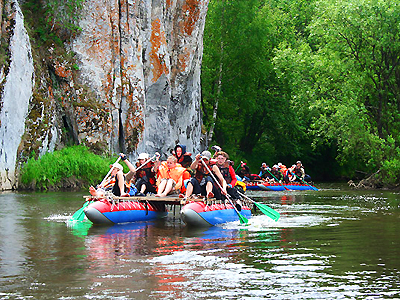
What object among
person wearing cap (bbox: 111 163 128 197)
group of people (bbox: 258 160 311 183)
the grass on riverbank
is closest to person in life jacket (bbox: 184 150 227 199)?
person wearing cap (bbox: 111 163 128 197)

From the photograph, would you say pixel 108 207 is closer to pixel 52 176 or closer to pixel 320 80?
pixel 52 176

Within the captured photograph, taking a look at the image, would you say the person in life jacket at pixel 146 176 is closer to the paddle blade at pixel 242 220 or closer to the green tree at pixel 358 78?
the paddle blade at pixel 242 220

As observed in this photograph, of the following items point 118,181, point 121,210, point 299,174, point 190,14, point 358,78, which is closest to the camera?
point 121,210

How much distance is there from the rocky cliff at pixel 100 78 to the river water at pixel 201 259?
11.1m

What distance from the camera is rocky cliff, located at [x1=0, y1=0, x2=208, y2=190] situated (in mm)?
25453

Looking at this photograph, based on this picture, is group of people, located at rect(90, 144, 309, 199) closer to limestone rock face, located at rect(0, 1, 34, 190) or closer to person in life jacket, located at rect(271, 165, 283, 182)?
limestone rock face, located at rect(0, 1, 34, 190)

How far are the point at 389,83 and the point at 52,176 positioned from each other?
17886 mm

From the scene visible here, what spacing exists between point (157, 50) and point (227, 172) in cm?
2012

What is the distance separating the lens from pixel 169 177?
609 inches

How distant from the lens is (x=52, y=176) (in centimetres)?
2553

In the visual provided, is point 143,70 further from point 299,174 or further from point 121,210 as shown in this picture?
point 121,210

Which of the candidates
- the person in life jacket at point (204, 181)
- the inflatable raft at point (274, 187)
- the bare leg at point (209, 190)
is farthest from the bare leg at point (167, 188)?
the inflatable raft at point (274, 187)

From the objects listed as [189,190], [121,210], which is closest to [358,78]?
[189,190]

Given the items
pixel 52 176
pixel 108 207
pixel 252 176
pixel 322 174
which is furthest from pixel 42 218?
pixel 322 174
